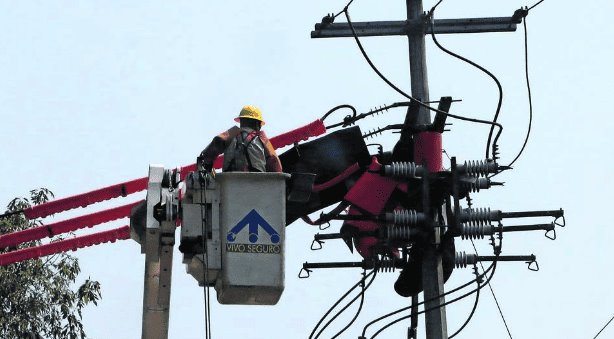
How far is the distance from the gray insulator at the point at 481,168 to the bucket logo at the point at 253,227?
5.22 meters

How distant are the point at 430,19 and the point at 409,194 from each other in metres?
2.20

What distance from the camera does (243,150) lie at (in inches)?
653

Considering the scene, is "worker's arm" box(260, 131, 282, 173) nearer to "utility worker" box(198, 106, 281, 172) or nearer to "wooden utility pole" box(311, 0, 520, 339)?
"utility worker" box(198, 106, 281, 172)

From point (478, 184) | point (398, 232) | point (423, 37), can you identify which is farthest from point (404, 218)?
point (423, 37)

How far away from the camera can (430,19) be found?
848 inches

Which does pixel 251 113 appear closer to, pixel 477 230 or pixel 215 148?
pixel 215 148

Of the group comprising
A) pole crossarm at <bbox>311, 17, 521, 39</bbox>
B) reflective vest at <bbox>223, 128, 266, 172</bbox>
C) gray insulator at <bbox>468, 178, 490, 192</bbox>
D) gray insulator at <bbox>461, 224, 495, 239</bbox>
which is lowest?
reflective vest at <bbox>223, 128, 266, 172</bbox>

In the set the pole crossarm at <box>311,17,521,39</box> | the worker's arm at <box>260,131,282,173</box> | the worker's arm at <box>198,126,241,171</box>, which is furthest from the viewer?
the pole crossarm at <box>311,17,521,39</box>

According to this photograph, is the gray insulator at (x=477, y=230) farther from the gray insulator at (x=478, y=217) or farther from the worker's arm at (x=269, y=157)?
the worker's arm at (x=269, y=157)

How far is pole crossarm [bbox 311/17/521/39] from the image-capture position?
70.9 ft

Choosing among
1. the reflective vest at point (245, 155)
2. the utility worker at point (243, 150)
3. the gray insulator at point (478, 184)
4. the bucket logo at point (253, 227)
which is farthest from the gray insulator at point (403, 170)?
the bucket logo at point (253, 227)

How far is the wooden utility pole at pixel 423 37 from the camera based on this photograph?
68.3ft

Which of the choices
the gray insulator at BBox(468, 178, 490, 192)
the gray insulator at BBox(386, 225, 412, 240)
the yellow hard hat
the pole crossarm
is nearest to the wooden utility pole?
the pole crossarm

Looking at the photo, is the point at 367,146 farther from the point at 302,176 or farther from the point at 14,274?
the point at 14,274
